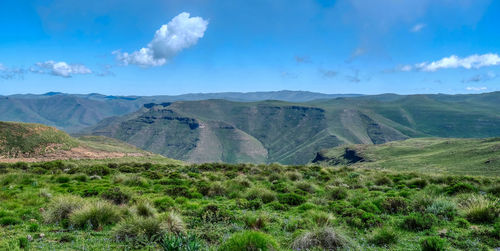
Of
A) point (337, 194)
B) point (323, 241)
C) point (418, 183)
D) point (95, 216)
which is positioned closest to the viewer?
point (323, 241)

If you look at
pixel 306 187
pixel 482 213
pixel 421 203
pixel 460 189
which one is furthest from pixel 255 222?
pixel 460 189

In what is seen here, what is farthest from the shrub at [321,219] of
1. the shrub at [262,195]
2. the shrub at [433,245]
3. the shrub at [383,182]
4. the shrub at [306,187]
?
the shrub at [383,182]

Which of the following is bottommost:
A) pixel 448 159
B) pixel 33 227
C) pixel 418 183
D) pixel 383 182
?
pixel 448 159

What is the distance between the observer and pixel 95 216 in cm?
1002

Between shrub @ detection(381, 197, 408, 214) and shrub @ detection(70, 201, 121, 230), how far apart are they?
1147 centimetres

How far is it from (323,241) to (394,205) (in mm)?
6277

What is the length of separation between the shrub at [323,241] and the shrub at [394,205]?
5.45 metres

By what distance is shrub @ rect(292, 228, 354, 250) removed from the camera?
8258 mm

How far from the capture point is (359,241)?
8.98 m

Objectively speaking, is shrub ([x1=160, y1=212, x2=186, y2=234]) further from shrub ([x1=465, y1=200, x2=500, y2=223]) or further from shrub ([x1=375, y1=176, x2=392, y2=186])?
shrub ([x1=375, y1=176, x2=392, y2=186])

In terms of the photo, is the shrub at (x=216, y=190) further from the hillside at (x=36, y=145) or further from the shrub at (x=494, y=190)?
the hillside at (x=36, y=145)

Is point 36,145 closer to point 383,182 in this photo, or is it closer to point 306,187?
point 306,187

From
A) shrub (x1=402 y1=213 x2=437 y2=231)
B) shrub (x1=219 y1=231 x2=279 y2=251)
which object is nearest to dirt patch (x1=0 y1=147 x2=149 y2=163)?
shrub (x1=219 y1=231 x2=279 y2=251)

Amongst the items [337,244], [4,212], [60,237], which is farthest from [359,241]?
[4,212]
